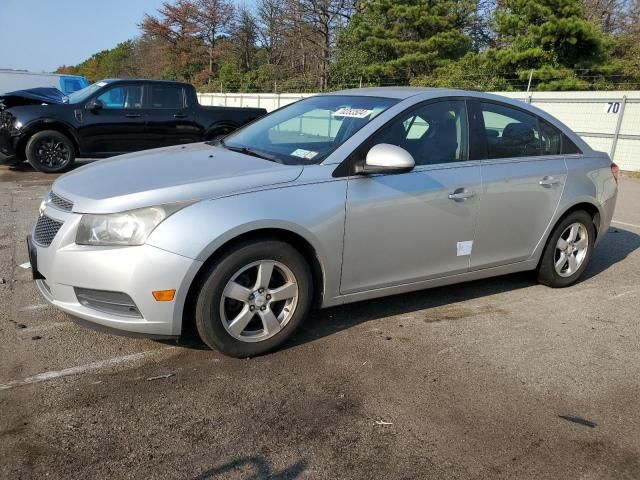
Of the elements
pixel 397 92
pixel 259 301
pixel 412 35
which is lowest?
pixel 259 301

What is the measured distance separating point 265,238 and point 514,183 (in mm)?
2091

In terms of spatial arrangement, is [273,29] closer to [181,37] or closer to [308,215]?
[181,37]

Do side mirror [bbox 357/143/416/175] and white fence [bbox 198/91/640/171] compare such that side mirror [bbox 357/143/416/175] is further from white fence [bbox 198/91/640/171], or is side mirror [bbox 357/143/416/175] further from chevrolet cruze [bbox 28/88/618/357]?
white fence [bbox 198/91/640/171]

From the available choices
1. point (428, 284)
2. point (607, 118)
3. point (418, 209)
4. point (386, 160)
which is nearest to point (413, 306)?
point (428, 284)

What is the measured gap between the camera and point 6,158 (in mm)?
9977

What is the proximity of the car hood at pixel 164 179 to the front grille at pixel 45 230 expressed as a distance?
17 cm

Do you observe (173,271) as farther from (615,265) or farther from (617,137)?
(617,137)

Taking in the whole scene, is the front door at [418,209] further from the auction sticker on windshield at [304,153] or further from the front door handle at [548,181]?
the front door handle at [548,181]

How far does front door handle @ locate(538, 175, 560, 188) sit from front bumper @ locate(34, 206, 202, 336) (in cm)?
286

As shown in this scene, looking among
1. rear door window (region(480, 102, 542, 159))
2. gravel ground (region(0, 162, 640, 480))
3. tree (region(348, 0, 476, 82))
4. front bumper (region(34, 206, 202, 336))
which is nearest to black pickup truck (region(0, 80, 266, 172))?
gravel ground (region(0, 162, 640, 480))

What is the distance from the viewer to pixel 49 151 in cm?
998

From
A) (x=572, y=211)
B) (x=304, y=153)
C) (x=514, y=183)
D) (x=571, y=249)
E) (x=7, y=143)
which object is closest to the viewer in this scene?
(x=304, y=153)

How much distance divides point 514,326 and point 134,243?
2695 millimetres

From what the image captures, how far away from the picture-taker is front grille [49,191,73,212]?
3.22 metres
